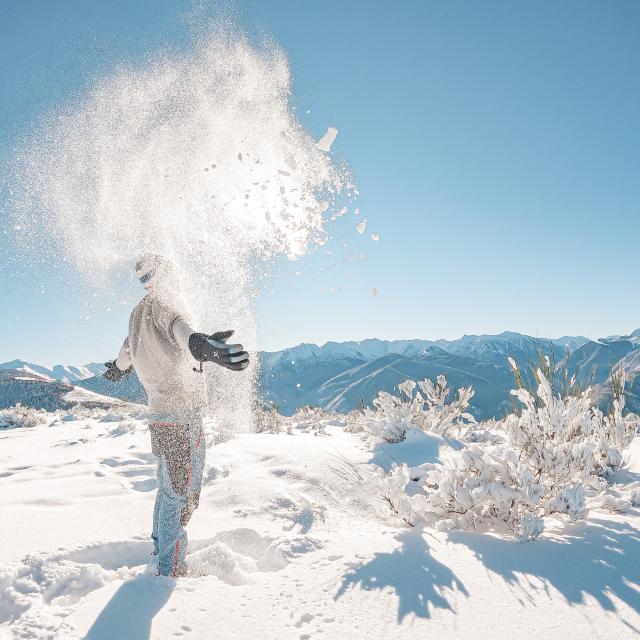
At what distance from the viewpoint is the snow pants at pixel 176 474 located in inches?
86.4

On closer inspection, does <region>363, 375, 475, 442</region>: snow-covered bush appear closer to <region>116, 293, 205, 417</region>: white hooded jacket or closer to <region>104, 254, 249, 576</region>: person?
<region>104, 254, 249, 576</region>: person

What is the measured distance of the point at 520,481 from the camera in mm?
2686

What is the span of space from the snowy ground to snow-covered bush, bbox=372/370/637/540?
157mm

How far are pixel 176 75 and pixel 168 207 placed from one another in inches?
67.6

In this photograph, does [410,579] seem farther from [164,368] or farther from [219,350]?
[164,368]

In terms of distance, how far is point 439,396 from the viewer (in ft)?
22.9

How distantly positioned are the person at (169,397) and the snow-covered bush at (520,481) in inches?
49.4

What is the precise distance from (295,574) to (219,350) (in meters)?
1.06

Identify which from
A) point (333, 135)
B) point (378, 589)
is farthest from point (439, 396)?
point (378, 589)

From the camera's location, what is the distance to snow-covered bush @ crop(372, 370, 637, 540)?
8.16 feet

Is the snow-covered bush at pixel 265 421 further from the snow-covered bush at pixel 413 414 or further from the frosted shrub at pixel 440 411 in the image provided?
the frosted shrub at pixel 440 411

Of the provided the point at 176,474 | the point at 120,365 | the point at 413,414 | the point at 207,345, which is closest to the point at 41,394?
the point at 413,414

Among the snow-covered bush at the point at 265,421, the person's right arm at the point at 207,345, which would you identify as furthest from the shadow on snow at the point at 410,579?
the snow-covered bush at the point at 265,421

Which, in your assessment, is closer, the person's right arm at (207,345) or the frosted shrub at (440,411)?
the person's right arm at (207,345)
